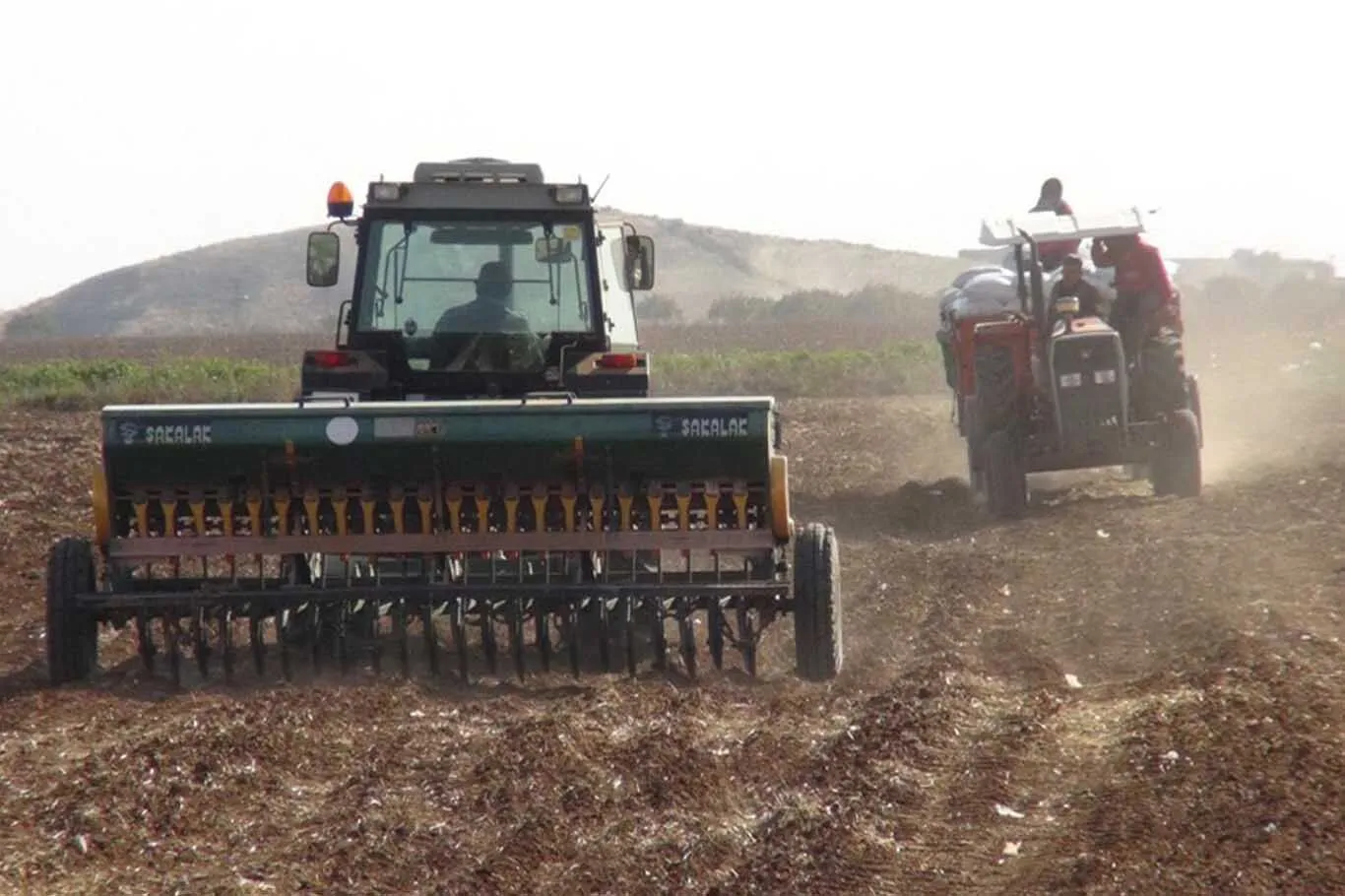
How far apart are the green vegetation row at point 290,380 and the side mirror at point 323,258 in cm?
1917

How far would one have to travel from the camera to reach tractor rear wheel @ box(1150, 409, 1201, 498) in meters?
16.3

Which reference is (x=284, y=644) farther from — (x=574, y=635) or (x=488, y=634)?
(x=574, y=635)

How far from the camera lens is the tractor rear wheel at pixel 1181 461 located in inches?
642

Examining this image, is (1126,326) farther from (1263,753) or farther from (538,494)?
(1263,753)

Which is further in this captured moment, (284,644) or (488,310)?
(488,310)

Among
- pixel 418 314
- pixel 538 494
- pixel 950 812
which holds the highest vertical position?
pixel 418 314

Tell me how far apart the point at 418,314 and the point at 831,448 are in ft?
40.4

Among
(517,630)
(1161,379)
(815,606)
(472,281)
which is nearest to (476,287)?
(472,281)

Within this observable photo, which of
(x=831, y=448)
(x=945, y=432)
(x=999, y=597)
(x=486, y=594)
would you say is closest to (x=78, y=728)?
(x=486, y=594)

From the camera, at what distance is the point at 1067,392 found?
15969 millimetres

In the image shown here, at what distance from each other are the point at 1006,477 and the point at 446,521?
23.7 ft

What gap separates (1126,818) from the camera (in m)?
6.55

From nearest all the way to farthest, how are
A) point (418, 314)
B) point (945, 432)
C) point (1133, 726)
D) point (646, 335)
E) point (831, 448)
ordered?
point (1133, 726) → point (418, 314) → point (831, 448) → point (945, 432) → point (646, 335)

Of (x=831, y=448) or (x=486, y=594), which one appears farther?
(x=831, y=448)
